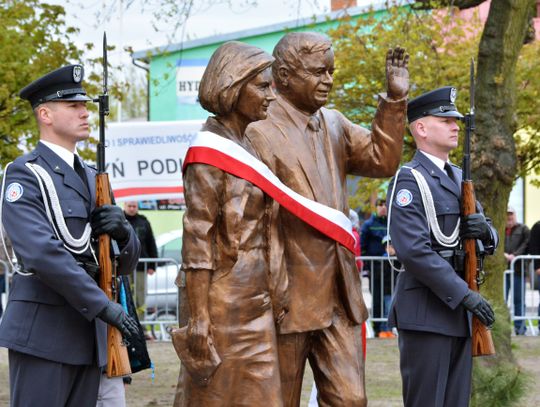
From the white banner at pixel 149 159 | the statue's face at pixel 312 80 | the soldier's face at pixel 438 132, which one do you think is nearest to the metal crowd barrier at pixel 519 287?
the white banner at pixel 149 159

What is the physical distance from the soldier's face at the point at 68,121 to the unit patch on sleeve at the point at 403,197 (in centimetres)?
210

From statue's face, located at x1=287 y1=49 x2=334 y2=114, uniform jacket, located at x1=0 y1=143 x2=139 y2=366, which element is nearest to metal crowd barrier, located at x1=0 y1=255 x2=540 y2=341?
uniform jacket, located at x1=0 y1=143 x2=139 y2=366

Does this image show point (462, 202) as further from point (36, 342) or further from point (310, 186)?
point (36, 342)

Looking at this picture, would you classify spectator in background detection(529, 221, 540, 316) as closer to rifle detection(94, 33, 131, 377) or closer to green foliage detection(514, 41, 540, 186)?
green foliage detection(514, 41, 540, 186)

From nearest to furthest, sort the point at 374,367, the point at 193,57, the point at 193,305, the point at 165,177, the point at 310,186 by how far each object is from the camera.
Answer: the point at 193,305 < the point at 310,186 < the point at 374,367 < the point at 165,177 < the point at 193,57

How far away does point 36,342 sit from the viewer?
6062 mm

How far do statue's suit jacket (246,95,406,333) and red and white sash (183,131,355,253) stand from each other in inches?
2.9

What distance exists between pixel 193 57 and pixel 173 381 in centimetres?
2247

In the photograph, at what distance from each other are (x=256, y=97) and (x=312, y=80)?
0.43 metres

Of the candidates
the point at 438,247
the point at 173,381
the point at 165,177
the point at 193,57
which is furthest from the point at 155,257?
the point at 193,57

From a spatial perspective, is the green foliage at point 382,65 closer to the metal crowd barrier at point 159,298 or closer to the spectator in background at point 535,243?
the spectator in background at point 535,243

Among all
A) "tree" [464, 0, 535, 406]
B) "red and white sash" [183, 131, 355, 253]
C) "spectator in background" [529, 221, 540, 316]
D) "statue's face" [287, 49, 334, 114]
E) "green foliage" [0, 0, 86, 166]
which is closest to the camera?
"red and white sash" [183, 131, 355, 253]

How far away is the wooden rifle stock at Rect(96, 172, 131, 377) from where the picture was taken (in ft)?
20.2

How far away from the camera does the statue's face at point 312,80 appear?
628 cm
